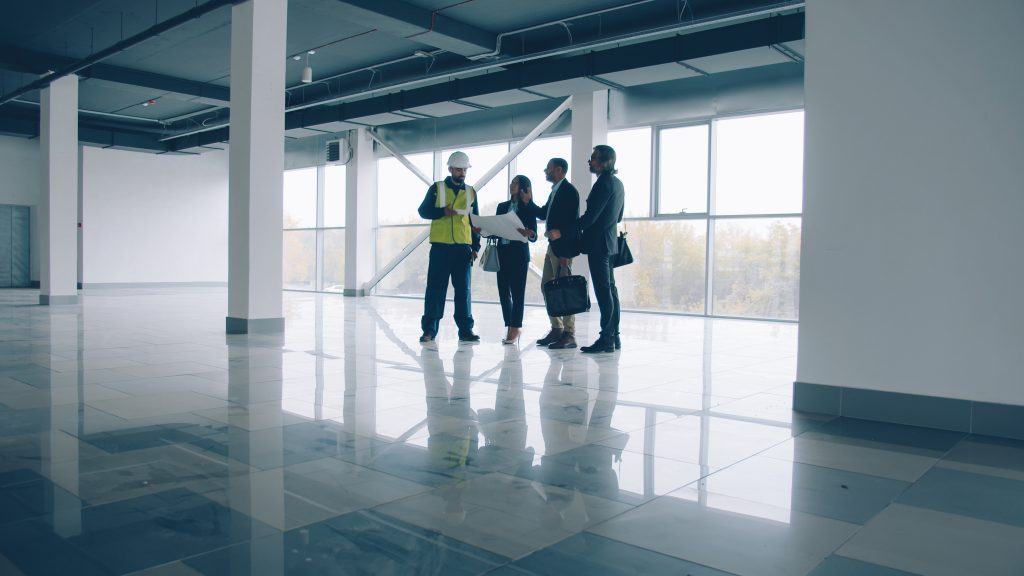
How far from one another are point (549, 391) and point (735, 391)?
4.14 ft

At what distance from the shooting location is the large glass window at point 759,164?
39.3 ft

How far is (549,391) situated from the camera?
4.76 meters

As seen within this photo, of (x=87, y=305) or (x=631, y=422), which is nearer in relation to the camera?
(x=631, y=422)

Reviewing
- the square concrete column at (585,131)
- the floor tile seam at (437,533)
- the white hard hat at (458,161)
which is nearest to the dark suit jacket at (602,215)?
the white hard hat at (458,161)

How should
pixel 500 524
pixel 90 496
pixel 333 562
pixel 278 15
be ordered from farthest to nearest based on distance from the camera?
1. pixel 278 15
2. pixel 90 496
3. pixel 500 524
4. pixel 333 562

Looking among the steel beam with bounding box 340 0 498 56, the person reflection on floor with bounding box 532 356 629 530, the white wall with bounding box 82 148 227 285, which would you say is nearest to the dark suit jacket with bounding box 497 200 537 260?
the person reflection on floor with bounding box 532 356 629 530

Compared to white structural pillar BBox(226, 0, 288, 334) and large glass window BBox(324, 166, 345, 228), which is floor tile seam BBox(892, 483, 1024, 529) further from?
large glass window BBox(324, 166, 345, 228)

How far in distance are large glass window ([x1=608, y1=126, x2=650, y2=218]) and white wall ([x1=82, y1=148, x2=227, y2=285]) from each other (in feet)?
46.1

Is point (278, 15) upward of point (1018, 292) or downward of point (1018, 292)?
upward

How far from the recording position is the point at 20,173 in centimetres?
1997

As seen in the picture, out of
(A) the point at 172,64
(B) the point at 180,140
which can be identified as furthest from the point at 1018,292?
(B) the point at 180,140

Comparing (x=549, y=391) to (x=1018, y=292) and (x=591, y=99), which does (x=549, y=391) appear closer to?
(x=1018, y=292)

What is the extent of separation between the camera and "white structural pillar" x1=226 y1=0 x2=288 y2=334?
8227 millimetres

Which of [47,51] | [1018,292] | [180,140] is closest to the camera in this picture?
[1018,292]
